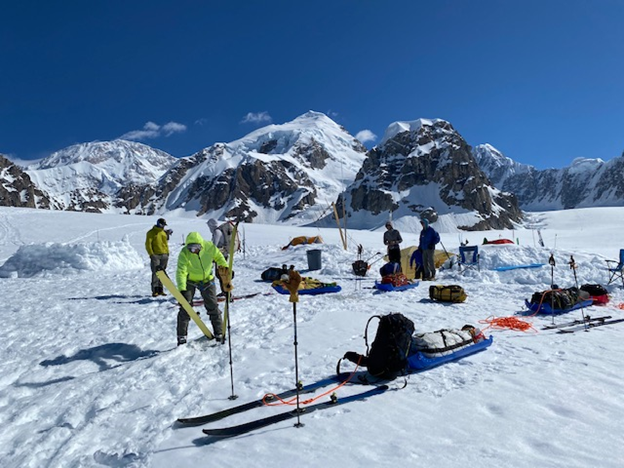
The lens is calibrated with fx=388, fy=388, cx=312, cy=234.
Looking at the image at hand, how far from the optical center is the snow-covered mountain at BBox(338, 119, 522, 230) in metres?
138

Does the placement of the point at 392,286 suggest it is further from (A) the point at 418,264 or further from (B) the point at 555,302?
(B) the point at 555,302

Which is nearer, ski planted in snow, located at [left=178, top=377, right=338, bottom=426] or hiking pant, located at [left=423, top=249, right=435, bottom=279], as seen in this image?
ski planted in snow, located at [left=178, top=377, right=338, bottom=426]

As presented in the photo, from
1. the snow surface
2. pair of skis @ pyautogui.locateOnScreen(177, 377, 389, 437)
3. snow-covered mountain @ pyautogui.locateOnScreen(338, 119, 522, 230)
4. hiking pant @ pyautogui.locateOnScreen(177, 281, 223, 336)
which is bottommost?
the snow surface

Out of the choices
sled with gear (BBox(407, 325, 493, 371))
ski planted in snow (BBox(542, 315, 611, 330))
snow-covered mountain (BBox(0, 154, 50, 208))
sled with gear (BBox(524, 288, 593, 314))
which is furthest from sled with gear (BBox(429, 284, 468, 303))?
snow-covered mountain (BBox(0, 154, 50, 208))

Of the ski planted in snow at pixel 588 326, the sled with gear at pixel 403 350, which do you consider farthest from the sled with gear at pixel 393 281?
the sled with gear at pixel 403 350

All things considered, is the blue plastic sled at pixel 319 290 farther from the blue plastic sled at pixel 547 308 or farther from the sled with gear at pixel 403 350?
the sled with gear at pixel 403 350

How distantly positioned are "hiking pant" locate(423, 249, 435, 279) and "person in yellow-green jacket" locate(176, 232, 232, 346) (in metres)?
9.26

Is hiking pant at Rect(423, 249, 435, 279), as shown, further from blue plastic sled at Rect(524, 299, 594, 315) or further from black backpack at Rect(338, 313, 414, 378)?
black backpack at Rect(338, 313, 414, 378)

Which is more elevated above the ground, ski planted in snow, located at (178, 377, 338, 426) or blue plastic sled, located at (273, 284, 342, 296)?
blue plastic sled, located at (273, 284, 342, 296)

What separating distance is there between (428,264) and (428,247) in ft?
2.04

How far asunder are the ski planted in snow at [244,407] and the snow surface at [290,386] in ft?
0.29

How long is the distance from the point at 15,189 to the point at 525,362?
9507 inches

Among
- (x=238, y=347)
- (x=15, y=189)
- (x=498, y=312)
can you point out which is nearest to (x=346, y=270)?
(x=498, y=312)

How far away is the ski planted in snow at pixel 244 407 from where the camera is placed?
3896 millimetres
